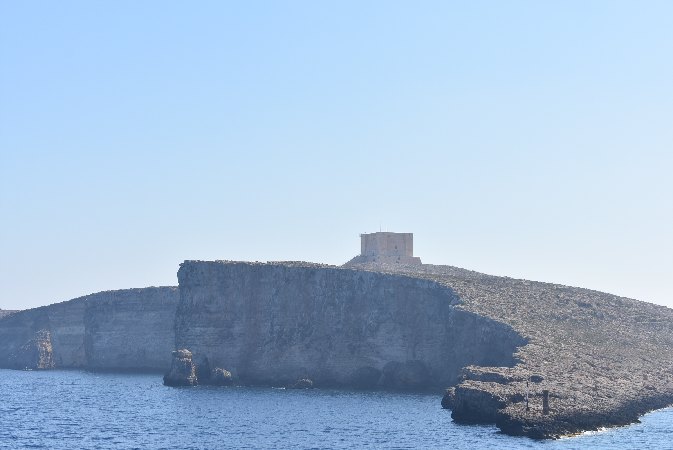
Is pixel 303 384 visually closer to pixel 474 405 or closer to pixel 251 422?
pixel 251 422

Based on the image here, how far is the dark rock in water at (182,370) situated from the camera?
335 feet

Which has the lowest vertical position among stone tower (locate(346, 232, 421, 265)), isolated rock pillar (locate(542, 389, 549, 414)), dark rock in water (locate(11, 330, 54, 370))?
isolated rock pillar (locate(542, 389, 549, 414))

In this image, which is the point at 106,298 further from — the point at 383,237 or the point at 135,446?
→ the point at 135,446

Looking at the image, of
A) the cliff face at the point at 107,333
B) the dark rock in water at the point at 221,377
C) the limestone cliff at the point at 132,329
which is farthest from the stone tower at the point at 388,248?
the dark rock in water at the point at 221,377

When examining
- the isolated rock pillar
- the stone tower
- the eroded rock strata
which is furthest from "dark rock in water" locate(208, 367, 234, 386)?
the isolated rock pillar

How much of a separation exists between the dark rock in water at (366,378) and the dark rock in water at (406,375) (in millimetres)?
1283

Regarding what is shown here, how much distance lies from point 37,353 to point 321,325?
56.8 meters

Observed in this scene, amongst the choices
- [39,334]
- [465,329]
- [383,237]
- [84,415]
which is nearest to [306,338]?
[465,329]

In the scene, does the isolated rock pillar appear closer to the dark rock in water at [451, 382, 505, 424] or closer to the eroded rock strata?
the eroded rock strata

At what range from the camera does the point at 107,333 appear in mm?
138625

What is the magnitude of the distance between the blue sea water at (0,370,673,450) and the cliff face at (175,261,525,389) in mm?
5342

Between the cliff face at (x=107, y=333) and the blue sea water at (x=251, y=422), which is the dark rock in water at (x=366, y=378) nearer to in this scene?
the blue sea water at (x=251, y=422)

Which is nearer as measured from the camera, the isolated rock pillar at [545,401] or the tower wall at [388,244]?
the isolated rock pillar at [545,401]

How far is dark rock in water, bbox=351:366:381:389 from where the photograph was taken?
326ft
